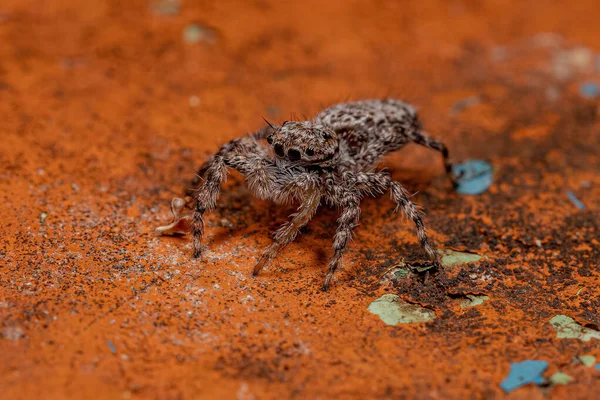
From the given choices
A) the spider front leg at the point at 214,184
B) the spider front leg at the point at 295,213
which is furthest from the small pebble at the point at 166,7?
the spider front leg at the point at 295,213

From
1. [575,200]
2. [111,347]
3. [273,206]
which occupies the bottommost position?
[111,347]

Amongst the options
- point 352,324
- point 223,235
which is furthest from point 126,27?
point 352,324

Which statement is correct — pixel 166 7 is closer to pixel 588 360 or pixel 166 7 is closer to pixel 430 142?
pixel 430 142

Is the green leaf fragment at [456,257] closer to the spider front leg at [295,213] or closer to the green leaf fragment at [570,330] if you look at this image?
the green leaf fragment at [570,330]

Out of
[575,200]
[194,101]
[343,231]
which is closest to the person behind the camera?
[343,231]

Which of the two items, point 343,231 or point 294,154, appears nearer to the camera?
point 343,231

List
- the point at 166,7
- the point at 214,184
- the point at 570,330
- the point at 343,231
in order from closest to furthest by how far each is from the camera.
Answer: the point at 570,330 < the point at 343,231 < the point at 214,184 < the point at 166,7

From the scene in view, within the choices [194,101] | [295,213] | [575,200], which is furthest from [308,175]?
[575,200]
